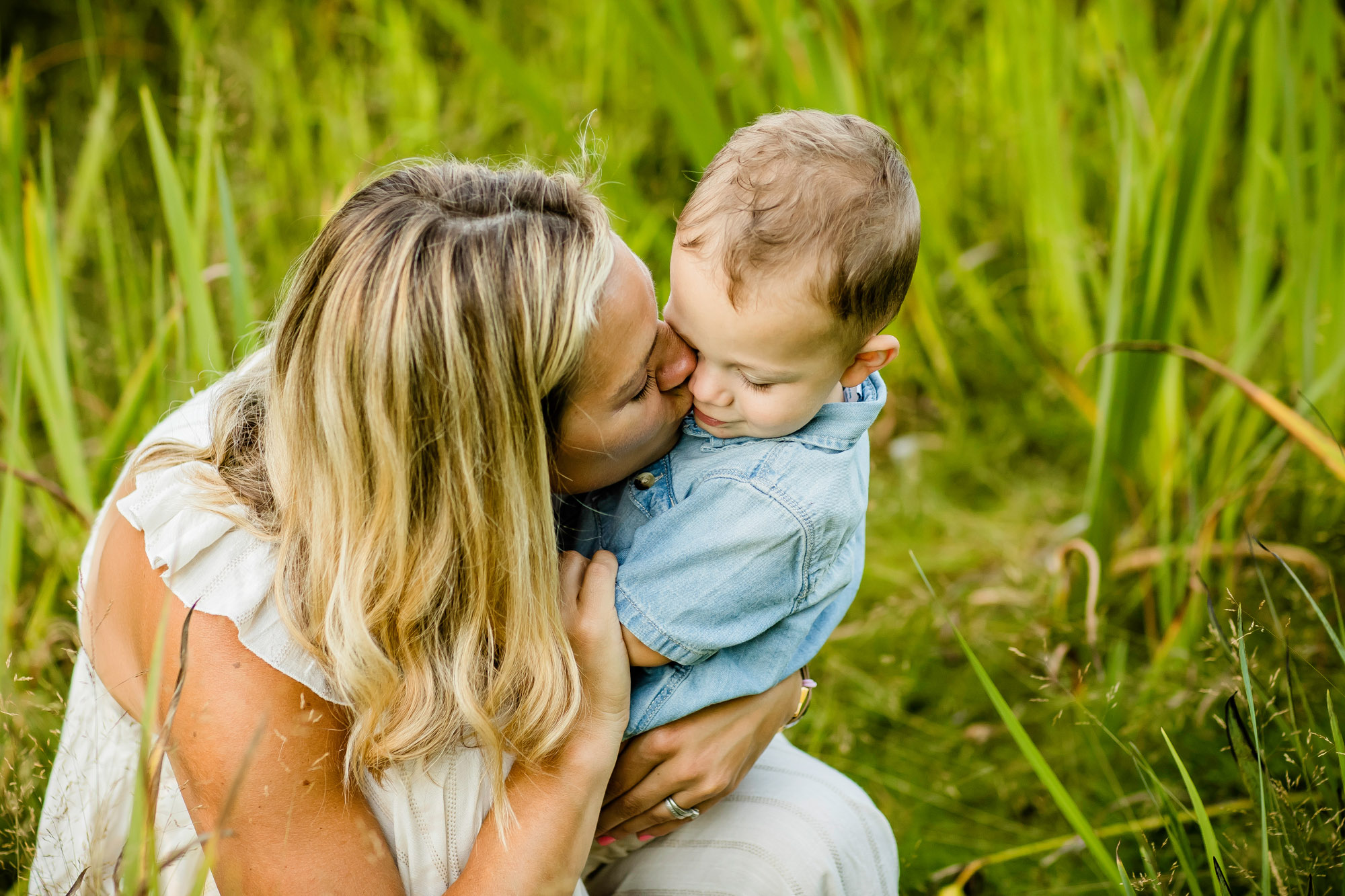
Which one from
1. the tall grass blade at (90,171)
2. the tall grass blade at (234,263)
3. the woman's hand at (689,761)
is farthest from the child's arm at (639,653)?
the tall grass blade at (90,171)

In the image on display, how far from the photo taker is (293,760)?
3.87 ft

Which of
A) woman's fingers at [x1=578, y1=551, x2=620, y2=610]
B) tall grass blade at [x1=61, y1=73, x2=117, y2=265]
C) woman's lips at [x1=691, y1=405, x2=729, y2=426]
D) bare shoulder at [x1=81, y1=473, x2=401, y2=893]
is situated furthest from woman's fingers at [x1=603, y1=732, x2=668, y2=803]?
tall grass blade at [x1=61, y1=73, x2=117, y2=265]

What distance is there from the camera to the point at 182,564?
1136 mm

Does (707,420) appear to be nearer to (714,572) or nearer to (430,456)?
(714,572)

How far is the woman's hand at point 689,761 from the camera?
1.39 m

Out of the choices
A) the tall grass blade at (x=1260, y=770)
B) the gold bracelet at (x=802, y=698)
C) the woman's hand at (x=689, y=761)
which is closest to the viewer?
the tall grass blade at (x=1260, y=770)

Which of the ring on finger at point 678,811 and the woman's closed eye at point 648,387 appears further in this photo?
the ring on finger at point 678,811

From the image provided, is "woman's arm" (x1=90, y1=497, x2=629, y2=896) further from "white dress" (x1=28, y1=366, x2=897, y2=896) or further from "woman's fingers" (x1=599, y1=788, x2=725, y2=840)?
"woman's fingers" (x1=599, y1=788, x2=725, y2=840)

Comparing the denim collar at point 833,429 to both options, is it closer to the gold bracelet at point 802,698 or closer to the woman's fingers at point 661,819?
the gold bracelet at point 802,698

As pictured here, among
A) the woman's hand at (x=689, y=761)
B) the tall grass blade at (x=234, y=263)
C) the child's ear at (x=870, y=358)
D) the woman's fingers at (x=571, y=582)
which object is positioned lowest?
the woman's hand at (x=689, y=761)

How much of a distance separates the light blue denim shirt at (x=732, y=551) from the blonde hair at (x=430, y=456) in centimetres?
14

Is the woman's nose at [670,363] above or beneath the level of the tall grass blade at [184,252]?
beneath

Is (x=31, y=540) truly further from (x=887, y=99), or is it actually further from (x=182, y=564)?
(x=887, y=99)

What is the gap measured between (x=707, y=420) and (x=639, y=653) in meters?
0.32
